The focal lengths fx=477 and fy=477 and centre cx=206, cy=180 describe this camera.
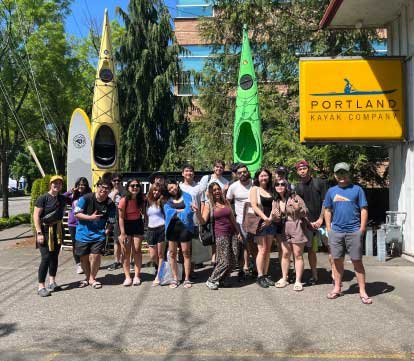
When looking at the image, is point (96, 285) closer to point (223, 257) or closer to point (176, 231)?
point (176, 231)

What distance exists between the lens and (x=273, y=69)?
1512 centimetres

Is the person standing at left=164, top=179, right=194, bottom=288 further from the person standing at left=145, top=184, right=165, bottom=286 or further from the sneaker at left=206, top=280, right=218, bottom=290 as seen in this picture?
the sneaker at left=206, top=280, right=218, bottom=290

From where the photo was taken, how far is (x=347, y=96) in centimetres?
926

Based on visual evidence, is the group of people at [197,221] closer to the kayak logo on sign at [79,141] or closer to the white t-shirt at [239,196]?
the white t-shirt at [239,196]

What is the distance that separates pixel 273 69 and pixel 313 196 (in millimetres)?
9383

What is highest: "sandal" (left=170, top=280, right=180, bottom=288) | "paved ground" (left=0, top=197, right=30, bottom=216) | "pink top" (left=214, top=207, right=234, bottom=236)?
"pink top" (left=214, top=207, right=234, bottom=236)

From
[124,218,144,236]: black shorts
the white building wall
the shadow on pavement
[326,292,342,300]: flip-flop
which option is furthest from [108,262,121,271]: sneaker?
the white building wall

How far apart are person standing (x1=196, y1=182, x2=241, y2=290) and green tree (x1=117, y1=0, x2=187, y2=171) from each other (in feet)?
40.4

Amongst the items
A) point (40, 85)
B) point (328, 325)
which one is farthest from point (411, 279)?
point (40, 85)

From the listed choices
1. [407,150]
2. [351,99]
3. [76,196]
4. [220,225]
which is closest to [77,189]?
[76,196]

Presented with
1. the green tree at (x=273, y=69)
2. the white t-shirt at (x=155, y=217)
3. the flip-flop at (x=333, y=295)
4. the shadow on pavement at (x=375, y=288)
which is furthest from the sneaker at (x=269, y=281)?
the green tree at (x=273, y=69)

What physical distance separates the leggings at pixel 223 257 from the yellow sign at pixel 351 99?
3706 millimetres

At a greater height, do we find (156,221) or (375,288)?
(156,221)

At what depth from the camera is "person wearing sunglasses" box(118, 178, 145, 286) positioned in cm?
674
